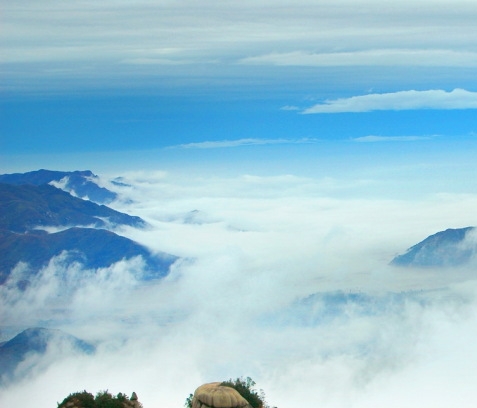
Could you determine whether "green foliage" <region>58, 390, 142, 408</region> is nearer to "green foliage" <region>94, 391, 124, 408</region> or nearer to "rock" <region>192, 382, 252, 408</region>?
"green foliage" <region>94, 391, 124, 408</region>

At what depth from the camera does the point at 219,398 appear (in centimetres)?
10000

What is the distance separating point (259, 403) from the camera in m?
108

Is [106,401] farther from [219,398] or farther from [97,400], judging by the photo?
[219,398]

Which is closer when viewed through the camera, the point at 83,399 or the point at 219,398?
the point at 219,398

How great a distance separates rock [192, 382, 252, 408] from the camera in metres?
99.4

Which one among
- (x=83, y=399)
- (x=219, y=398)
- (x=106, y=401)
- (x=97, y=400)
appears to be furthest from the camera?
(x=83, y=399)

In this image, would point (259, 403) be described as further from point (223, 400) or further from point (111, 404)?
point (111, 404)

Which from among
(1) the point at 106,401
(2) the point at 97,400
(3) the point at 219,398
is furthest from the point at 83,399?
(3) the point at 219,398

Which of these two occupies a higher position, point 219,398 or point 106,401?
point 106,401

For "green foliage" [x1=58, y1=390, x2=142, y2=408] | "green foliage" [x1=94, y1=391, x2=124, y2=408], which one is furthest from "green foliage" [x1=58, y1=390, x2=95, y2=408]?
"green foliage" [x1=94, y1=391, x2=124, y2=408]

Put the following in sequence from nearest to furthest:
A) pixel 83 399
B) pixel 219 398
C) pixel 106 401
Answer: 1. pixel 219 398
2. pixel 106 401
3. pixel 83 399

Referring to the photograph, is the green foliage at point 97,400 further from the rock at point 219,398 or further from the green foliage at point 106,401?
the rock at point 219,398

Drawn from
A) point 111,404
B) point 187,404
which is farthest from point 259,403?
point 111,404

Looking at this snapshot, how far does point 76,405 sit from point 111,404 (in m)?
4.16
